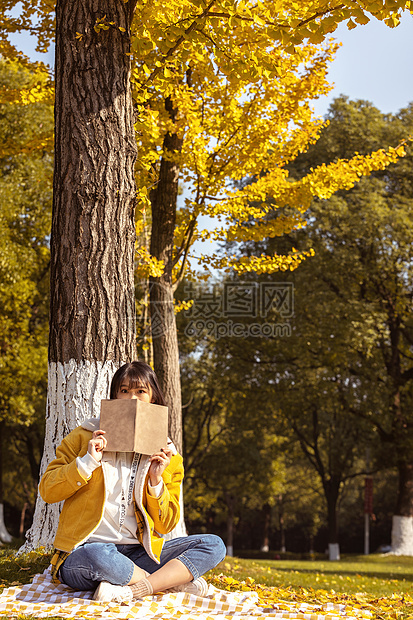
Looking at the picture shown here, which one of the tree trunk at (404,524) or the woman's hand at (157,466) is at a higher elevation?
the woman's hand at (157,466)

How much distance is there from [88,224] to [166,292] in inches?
134

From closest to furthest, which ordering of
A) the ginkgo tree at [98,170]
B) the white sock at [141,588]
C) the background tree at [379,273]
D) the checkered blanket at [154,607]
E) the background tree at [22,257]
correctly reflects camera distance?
1. the checkered blanket at [154,607]
2. the white sock at [141,588]
3. the ginkgo tree at [98,170]
4. the background tree at [22,257]
5. the background tree at [379,273]

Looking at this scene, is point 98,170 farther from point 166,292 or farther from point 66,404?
point 166,292

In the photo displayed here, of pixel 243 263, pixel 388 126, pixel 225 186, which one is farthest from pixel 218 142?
pixel 388 126

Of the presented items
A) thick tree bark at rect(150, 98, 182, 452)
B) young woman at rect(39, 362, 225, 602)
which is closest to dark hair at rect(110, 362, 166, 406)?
young woman at rect(39, 362, 225, 602)

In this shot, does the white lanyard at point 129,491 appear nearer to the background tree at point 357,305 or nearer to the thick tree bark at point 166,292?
the thick tree bark at point 166,292

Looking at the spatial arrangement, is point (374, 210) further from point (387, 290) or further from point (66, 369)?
point (66, 369)

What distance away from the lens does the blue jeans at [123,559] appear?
2.96 meters

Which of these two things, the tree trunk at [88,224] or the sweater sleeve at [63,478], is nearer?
the sweater sleeve at [63,478]

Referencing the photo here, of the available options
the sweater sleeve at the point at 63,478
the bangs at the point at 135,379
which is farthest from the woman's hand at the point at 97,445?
the bangs at the point at 135,379

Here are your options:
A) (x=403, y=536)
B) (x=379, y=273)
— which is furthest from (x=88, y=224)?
(x=403, y=536)

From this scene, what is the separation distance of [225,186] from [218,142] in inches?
24.0

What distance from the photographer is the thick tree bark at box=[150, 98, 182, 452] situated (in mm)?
7504

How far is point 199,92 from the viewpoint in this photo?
23.7 feet
